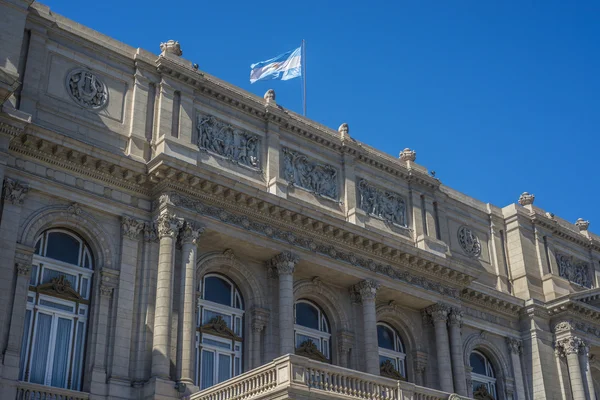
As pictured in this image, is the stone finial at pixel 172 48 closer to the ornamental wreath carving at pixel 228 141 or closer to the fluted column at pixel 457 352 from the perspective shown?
the ornamental wreath carving at pixel 228 141

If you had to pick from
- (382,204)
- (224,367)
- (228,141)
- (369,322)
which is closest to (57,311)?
(224,367)

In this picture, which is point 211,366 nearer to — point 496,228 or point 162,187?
point 162,187

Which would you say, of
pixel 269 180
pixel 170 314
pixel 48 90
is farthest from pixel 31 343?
pixel 269 180

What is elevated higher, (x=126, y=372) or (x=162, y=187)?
(x=162, y=187)

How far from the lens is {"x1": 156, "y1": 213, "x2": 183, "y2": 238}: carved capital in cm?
2939

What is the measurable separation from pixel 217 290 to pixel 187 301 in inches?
130

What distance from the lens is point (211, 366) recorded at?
30.3m

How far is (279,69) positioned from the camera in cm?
3850

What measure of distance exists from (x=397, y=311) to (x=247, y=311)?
26.3 feet

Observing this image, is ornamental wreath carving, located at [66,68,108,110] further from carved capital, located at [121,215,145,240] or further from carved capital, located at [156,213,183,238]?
carved capital, located at [156,213,183,238]

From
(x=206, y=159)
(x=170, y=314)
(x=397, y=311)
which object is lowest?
(x=170, y=314)

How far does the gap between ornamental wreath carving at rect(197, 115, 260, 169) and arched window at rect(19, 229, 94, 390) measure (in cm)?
697

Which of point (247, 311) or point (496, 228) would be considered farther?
point (496, 228)

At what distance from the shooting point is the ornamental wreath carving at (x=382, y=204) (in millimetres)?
37688
